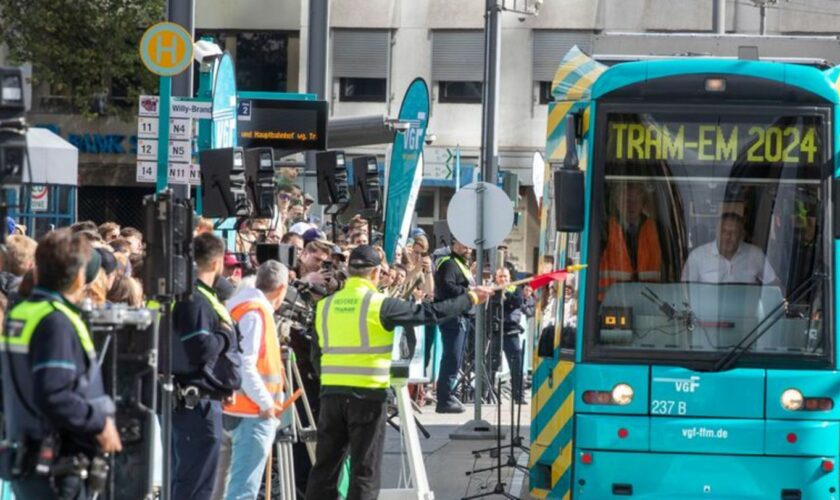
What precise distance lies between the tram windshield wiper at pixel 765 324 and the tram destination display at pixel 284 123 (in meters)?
11.8

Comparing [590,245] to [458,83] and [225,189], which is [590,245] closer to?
[225,189]

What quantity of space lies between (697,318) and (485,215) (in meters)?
6.64

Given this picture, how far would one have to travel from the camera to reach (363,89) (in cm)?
4091

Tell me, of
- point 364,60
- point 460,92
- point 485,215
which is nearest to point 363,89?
point 364,60

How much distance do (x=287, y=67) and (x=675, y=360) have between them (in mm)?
31140

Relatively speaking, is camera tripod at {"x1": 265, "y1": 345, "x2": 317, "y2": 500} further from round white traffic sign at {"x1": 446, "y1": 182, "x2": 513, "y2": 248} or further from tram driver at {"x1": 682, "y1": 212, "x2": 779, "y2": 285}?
round white traffic sign at {"x1": 446, "y1": 182, "x2": 513, "y2": 248}

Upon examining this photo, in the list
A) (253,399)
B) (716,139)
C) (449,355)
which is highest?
(716,139)

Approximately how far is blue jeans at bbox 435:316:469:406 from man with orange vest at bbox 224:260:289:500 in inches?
379

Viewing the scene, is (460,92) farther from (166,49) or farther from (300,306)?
(300,306)

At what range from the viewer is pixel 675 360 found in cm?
1087

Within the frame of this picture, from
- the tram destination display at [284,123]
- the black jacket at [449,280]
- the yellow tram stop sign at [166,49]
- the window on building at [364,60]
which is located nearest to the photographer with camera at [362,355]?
the yellow tram stop sign at [166,49]

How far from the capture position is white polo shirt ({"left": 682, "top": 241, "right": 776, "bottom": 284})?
10867 mm

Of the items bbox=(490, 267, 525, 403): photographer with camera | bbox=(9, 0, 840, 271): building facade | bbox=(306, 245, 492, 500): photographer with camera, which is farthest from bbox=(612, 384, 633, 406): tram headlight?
bbox=(9, 0, 840, 271): building facade

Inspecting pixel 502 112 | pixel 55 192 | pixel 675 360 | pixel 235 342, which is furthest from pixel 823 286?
pixel 502 112
